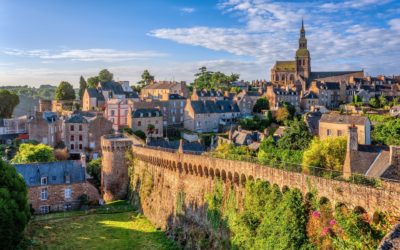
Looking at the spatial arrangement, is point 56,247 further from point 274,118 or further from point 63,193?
point 274,118

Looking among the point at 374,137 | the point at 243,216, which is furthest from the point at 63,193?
the point at 374,137

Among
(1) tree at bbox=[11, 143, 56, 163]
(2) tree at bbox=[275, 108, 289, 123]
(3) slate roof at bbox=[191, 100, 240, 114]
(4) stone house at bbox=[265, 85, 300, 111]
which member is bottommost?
(1) tree at bbox=[11, 143, 56, 163]

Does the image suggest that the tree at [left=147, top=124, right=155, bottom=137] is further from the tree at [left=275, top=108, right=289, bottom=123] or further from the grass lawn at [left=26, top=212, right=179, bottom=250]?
the grass lawn at [left=26, top=212, right=179, bottom=250]

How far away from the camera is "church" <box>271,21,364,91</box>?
4850 inches

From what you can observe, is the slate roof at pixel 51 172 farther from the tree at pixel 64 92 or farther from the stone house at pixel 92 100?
the tree at pixel 64 92

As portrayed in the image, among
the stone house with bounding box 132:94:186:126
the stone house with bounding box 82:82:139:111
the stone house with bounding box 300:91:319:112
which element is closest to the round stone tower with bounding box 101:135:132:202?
the stone house with bounding box 132:94:186:126

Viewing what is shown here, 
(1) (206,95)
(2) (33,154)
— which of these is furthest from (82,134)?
(1) (206,95)

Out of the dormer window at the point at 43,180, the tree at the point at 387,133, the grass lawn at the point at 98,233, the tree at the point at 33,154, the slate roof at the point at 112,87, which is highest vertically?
the slate roof at the point at 112,87

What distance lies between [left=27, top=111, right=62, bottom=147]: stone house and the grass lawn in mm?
24640

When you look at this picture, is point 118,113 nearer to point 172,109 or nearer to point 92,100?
point 172,109

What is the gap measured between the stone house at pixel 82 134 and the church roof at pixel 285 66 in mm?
86981

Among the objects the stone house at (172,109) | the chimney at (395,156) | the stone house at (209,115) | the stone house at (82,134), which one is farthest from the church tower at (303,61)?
the chimney at (395,156)

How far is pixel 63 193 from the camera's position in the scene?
45.2 m

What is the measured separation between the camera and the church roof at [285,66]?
136 m
